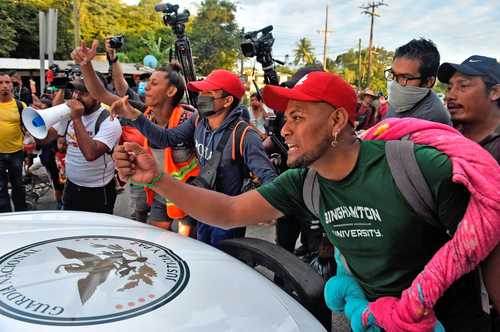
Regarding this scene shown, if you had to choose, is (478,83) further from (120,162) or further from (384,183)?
(120,162)

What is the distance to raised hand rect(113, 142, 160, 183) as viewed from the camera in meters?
1.86

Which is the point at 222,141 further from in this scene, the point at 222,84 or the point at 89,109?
the point at 89,109

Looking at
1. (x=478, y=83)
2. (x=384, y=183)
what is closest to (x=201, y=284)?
(x=384, y=183)

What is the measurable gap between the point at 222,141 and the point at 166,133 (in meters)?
0.64

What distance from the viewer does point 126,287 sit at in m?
1.34

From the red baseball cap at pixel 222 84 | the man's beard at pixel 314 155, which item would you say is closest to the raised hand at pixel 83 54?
the red baseball cap at pixel 222 84

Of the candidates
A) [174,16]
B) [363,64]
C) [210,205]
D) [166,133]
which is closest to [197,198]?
[210,205]

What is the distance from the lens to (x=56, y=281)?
132 centimetres

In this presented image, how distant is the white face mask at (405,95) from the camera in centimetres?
253

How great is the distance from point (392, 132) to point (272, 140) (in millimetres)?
2368

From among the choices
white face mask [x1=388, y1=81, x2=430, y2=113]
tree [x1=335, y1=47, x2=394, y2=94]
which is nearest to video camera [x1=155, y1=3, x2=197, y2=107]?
white face mask [x1=388, y1=81, x2=430, y2=113]

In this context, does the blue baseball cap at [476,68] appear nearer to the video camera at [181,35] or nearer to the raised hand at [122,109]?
the raised hand at [122,109]

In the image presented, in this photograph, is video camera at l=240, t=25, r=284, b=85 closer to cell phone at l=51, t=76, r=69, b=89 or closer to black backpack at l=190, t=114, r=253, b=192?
black backpack at l=190, t=114, r=253, b=192

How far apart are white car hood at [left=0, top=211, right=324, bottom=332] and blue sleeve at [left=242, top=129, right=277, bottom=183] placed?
861 mm
